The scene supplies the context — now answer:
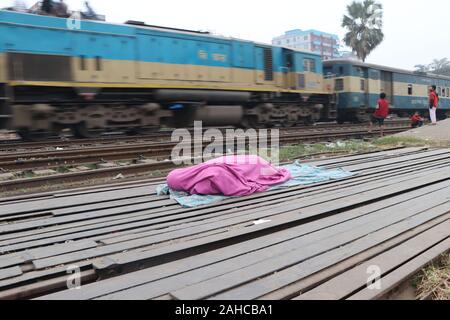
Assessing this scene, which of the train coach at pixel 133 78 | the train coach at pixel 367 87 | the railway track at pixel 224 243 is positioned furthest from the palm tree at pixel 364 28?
the railway track at pixel 224 243

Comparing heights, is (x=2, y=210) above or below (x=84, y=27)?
below

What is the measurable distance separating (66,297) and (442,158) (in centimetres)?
745

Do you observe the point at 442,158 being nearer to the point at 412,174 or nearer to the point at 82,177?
the point at 412,174

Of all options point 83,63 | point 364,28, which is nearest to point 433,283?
point 83,63

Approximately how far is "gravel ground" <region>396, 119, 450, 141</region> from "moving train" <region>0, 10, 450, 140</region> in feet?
15.9

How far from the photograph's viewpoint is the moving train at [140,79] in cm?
1052

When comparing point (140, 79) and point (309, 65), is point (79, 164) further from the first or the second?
point (309, 65)

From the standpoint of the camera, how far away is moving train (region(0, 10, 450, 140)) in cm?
1052

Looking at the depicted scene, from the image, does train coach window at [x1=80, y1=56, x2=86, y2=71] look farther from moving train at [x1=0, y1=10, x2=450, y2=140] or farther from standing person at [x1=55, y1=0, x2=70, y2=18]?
standing person at [x1=55, y1=0, x2=70, y2=18]

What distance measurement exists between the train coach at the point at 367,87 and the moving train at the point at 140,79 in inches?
65.4

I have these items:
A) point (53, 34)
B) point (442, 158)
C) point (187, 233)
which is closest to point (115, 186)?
point (187, 233)
